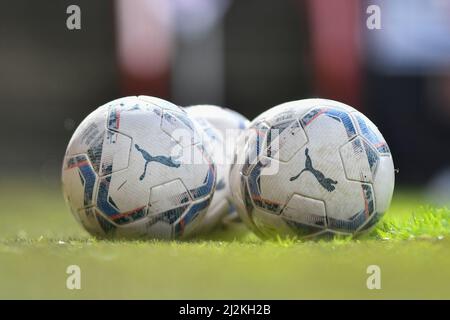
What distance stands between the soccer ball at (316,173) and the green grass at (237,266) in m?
0.12

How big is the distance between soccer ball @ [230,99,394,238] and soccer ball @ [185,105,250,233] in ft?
1.38

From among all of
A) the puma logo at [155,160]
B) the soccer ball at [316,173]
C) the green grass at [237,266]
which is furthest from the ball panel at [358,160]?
the puma logo at [155,160]

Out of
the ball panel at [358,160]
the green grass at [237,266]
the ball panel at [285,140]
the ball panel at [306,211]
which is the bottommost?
the green grass at [237,266]

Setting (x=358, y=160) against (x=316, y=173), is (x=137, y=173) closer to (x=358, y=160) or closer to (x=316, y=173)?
(x=316, y=173)

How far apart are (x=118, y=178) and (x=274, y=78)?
836 centimetres

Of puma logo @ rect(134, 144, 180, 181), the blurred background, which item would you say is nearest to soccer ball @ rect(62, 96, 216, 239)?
puma logo @ rect(134, 144, 180, 181)

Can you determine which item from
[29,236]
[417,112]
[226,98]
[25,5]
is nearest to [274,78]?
[226,98]

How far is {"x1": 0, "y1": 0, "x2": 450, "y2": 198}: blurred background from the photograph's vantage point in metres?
11.1

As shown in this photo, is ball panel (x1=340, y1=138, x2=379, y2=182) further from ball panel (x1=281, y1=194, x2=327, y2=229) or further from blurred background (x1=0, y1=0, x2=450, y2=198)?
blurred background (x1=0, y1=0, x2=450, y2=198)

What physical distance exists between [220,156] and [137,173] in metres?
0.90

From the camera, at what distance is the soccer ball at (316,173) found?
414cm

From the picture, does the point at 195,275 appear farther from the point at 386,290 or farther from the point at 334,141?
the point at 334,141

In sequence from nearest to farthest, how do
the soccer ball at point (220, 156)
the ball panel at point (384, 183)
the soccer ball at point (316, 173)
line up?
the soccer ball at point (316, 173), the ball panel at point (384, 183), the soccer ball at point (220, 156)

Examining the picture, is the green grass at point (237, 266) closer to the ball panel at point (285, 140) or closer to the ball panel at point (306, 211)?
the ball panel at point (306, 211)
